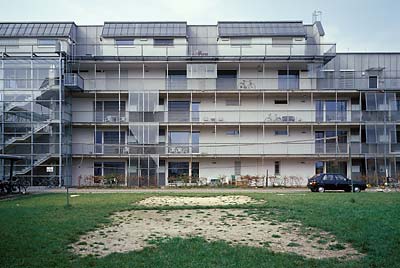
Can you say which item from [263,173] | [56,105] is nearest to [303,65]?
[263,173]

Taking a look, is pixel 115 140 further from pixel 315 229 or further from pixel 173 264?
pixel 173 264

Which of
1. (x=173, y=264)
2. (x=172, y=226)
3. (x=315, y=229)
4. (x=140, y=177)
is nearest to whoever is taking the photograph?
(x=173, y=264)

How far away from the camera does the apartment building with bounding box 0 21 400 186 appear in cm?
3722

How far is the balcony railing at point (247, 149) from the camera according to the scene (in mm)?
37844

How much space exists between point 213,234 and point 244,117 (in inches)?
1113

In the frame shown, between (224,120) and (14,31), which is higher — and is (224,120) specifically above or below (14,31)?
below

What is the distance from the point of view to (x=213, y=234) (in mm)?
11297

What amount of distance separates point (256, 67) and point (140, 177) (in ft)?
45.8

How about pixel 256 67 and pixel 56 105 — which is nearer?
pixel 56 105

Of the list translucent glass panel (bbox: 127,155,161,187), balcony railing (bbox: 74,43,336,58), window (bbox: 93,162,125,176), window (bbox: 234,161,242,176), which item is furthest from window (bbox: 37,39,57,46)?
window (bbox: 234,161,242,176)

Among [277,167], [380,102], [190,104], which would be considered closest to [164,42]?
[190,104]

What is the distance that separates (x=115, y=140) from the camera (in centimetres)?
3978

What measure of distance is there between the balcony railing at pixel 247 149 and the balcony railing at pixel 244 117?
194cm

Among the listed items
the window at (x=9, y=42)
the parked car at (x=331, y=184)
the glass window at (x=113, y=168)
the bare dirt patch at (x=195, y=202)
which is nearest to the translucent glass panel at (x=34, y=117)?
the window at (x=9, y=42)
